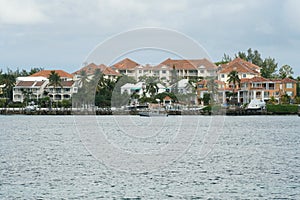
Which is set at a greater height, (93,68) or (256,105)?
(93,68)

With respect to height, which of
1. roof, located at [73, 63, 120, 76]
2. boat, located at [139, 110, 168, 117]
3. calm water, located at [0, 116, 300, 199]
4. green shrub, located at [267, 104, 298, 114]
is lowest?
calm water, located at [0, 116, 300, 199]

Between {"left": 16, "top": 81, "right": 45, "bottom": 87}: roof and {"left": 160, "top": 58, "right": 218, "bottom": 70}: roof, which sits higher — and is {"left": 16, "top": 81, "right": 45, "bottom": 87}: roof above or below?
below

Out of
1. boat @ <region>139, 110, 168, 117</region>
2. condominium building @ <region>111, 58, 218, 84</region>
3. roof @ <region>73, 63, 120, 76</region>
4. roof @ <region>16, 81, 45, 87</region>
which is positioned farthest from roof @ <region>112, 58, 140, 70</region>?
boat @ <region>139, 110, 168, 117</region>

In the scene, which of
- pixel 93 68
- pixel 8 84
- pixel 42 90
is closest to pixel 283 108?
pixel 93 68

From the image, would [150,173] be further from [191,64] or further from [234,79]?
[191,64]

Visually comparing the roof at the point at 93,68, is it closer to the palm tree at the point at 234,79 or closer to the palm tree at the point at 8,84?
the palm tree at the point at 8,84

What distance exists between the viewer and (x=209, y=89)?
427 ft

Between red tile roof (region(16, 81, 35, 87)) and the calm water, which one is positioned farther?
red tile roof (region(16, 81, 35, 87))

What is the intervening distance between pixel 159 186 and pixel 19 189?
609cm

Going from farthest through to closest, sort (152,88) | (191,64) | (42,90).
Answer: (191,64) < (42,90) < (152,88)

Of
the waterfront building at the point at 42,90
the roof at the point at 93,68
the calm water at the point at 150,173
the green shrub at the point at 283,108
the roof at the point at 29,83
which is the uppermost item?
the roof at the point at 93,68

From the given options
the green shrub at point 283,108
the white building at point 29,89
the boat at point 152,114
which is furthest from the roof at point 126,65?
the green shrub at point 283,108

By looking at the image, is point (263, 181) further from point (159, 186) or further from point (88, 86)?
point (88, 86)

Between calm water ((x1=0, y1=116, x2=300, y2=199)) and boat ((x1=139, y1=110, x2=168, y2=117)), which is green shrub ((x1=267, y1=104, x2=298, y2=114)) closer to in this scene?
boat ((x1=139, y1=110, x2=168, y2=117))
